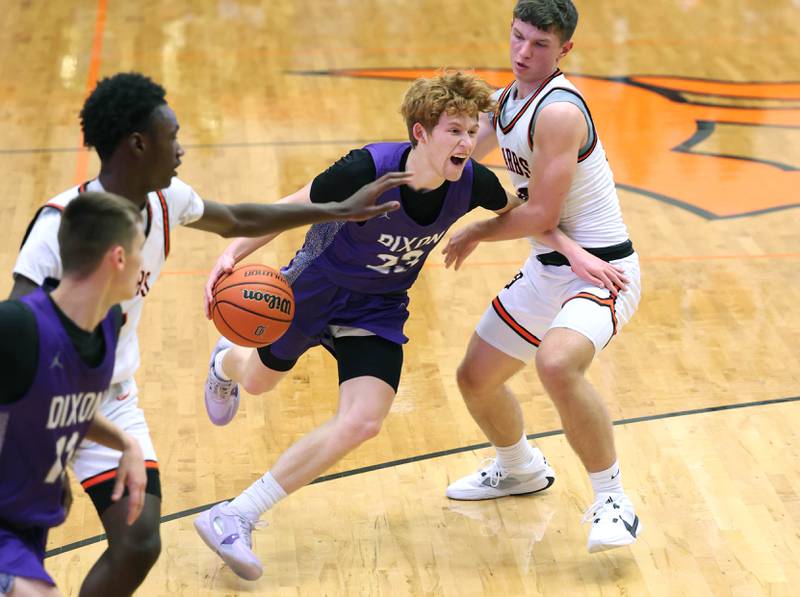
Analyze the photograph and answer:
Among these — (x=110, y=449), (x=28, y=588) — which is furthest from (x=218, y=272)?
(x=28, y=588)

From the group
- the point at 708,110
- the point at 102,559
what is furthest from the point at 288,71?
the point at 102,559

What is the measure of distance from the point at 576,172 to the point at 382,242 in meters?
0.83

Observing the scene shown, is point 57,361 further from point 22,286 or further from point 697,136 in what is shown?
point 697,136

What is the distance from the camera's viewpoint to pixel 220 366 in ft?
17.1

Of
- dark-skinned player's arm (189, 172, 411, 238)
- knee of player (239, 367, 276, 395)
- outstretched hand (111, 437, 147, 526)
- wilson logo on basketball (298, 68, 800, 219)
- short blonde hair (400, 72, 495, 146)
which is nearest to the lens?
outstretched hand (111, 437, 147, 526)

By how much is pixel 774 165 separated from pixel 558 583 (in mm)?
5265

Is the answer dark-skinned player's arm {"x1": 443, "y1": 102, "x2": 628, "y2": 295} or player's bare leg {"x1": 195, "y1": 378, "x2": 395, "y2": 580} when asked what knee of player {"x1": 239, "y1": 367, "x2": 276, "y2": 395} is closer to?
player's bare leg {"x1": 195, "y1": 378, "x2": 395, "y2": 580}

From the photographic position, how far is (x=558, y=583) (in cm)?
455

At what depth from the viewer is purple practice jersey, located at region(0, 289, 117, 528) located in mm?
3059

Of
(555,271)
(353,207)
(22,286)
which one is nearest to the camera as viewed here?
(22,286)

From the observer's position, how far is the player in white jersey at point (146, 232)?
3.50 metres

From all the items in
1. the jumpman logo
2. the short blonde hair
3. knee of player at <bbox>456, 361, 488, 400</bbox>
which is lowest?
knee of player at <bbox>456, 361, 488, 400</bbox>

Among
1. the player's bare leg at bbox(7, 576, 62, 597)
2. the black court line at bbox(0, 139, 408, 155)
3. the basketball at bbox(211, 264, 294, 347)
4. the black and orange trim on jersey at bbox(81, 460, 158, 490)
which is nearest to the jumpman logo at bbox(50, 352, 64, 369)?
the player's bare leg at bbox(7, 576, 62, 597)

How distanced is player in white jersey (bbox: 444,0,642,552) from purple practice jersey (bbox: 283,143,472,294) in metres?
0.19
